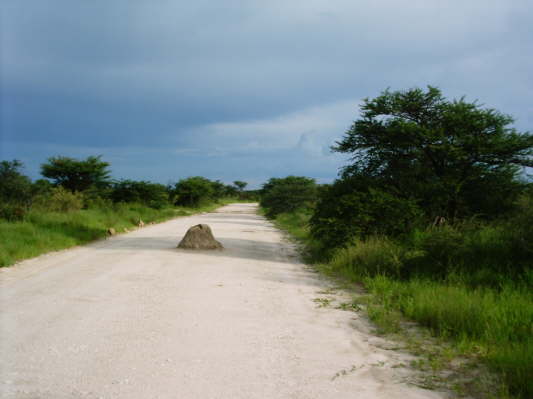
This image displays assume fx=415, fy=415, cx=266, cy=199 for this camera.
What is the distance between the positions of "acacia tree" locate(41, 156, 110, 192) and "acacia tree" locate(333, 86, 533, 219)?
75.6ft

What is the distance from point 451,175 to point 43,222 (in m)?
13.2

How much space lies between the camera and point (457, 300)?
19.2 ft

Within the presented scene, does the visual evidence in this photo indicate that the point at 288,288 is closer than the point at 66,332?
No

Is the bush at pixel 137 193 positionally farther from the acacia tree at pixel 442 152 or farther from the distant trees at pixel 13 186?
the acacia tree at pixel 442 152

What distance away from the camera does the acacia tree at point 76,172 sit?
28.8m

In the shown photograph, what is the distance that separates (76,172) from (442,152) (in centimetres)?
2562

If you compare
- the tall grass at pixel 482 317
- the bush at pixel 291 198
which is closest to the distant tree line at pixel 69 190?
the bush at pixel 291 198

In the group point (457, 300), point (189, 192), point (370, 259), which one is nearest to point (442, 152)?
point (370, 259)

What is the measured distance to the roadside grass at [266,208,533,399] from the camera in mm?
4004

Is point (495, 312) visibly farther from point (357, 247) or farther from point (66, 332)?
point (66, 332)

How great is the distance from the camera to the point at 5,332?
4.97 m

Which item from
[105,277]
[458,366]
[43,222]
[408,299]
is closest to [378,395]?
[458,366]

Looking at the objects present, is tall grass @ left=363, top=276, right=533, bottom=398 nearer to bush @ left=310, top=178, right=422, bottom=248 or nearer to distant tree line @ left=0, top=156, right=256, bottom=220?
bush @ left=310, top=178, right=422, bottom=248

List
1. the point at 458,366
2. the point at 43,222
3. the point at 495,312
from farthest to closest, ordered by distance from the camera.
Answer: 1. the point at 43,222
2. the point at 495,312
3. the point at 458,366
